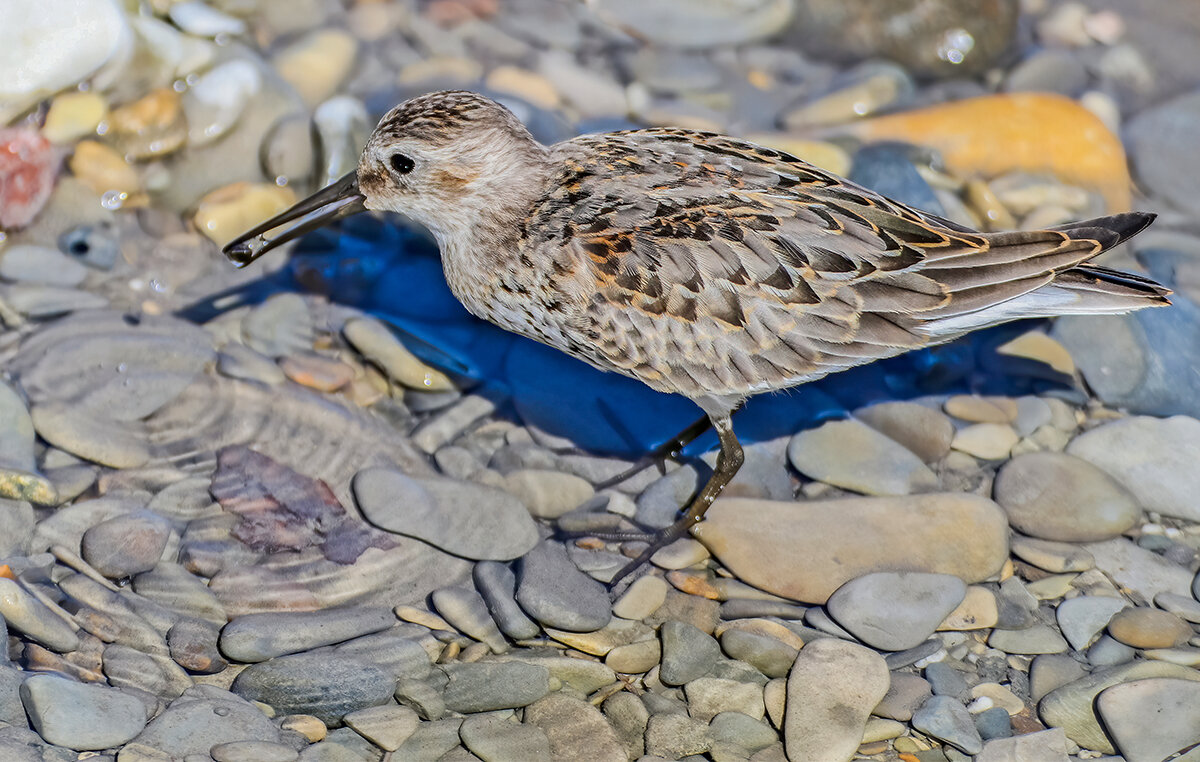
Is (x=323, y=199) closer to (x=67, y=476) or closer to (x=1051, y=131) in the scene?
(x=67, y=476)

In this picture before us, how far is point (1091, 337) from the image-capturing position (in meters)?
6.62

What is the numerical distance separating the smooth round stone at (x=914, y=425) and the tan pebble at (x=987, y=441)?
0.22ft

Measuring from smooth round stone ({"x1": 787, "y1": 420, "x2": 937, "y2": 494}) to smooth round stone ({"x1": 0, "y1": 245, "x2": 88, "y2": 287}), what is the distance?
4.25m

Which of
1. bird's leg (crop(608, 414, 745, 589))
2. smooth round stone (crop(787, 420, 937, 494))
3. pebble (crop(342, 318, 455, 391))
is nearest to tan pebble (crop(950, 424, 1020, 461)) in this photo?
smooth round stone (crop(787, 420, 937, 494))

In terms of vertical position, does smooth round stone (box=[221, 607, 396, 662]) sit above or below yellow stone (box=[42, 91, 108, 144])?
below

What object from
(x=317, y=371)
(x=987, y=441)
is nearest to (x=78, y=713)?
(x=317, y=371)

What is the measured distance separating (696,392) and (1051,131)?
3837mm

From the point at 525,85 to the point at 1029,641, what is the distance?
5006 millimetres

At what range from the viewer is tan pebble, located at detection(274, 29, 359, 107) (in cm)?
789

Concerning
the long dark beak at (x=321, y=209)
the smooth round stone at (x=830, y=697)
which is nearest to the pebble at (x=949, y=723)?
the smooth round stone at (x=830, y=697)

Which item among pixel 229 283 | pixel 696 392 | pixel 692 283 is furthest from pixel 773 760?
pixel 229 283

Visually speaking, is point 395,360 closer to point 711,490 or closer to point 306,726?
point 711,490

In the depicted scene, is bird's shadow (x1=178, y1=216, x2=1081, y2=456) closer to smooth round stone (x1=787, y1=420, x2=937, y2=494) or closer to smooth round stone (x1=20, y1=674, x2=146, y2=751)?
smooth round stone (x1=787, y1=420, x2=937, y2=494)

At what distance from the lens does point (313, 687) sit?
479cm
